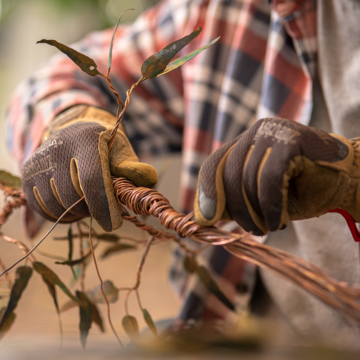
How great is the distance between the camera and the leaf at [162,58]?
0.30 meters

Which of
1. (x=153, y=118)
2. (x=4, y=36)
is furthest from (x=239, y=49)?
(x=4, y=36)

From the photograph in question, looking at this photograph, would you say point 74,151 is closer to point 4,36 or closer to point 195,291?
point 195,291

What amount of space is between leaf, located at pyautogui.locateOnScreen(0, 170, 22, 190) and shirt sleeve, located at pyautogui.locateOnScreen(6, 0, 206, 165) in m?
0.21

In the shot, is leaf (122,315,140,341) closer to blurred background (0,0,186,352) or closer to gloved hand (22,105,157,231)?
blurred background (0,0,186,352)

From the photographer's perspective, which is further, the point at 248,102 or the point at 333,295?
the point at 248,102

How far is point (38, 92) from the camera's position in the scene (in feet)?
2.42

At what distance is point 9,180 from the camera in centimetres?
47

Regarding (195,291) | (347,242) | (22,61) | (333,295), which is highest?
(22,61)

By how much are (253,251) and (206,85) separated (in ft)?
1.81

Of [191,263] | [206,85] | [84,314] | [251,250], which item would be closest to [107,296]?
[84,314]

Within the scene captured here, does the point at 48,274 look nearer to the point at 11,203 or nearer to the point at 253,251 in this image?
the point at 11,203

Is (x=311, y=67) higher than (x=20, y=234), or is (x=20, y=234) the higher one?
(x=311, y=67)

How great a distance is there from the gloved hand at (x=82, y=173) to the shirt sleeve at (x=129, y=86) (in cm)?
29

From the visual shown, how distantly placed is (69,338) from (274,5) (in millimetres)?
646
